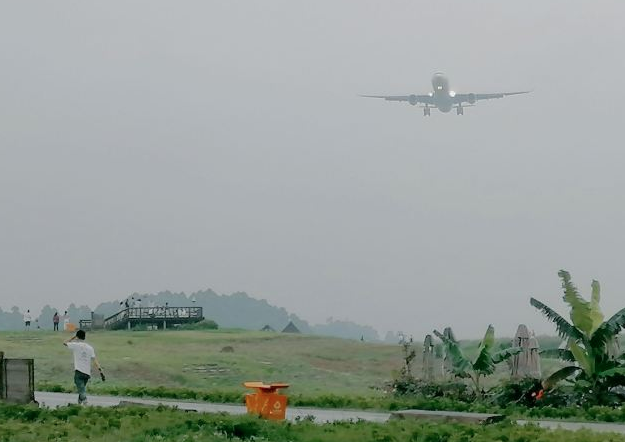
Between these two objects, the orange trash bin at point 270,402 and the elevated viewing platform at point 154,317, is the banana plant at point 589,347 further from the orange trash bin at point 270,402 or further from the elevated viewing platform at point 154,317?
the elevated viewing platform at point 154,317

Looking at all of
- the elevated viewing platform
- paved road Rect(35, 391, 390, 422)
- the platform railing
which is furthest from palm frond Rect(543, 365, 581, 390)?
the platform railing

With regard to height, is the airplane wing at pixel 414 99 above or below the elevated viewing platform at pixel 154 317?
above

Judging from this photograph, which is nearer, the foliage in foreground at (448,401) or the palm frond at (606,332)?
the foliage in foreground at (448,401)

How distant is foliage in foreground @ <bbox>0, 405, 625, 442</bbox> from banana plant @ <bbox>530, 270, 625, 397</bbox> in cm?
734

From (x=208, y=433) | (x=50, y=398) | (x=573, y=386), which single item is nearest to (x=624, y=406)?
(x=573, y=386)

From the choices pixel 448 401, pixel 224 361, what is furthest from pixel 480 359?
pixel 224 361

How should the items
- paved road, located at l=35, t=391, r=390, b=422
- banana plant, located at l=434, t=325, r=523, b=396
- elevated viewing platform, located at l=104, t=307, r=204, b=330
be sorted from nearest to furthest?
paved road, located at l=35, t=391, r=390, b=422 → banana plant, located at l=434, t=325, r=523, b=396 → elevated viewing platform, located at l=104, t=307, r=204, b=330

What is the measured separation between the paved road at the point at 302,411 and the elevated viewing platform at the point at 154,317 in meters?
43.5

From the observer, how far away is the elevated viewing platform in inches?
2783

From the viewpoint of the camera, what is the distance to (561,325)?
23.0 metres

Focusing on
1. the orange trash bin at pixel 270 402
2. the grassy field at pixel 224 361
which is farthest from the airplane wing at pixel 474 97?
the orange trash bin at pixel 270 402

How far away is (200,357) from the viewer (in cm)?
4250

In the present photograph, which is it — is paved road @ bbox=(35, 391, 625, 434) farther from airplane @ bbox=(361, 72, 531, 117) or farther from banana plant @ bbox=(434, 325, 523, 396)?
airplane @ bbox=(361, 72, 531, 117)

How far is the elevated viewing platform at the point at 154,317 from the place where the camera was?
7069 centimetres
